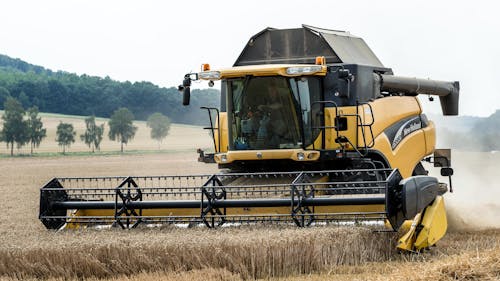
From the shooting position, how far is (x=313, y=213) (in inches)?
316

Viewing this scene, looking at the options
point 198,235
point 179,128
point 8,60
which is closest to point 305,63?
point 198,235

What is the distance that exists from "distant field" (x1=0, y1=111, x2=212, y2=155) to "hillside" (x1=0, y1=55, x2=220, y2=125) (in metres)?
1.11

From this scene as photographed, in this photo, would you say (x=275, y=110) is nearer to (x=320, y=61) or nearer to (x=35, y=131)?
(x=320, y=61)

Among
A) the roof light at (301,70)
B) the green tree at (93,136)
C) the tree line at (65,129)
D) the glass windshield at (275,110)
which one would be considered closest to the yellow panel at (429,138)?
the glass windshield at (275,110)

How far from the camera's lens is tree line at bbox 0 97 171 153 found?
58.8m

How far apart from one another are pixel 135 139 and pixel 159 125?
727 centimetres

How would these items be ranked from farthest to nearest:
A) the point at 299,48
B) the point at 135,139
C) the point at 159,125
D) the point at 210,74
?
the point at 135,139
the point at 159,125
the point at 299,48
the point at 210,74

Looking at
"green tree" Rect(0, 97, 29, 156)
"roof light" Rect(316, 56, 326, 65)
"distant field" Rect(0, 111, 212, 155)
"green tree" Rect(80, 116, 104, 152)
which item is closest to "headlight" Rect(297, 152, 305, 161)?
"roof light" Rect(316, 56, 326, 65)

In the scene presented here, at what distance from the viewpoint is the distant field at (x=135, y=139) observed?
6131cm

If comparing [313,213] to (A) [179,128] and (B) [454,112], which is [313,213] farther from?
(A) [179,128]

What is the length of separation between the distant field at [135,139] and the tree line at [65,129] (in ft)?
2.21

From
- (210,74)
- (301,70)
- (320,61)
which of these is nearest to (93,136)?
Result: (210,74)

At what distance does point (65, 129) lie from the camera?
196ft

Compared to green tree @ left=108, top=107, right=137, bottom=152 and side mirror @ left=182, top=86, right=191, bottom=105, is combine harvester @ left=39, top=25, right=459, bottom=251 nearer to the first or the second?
side mirror @ left=182, top=86, right=191, bottom=105
